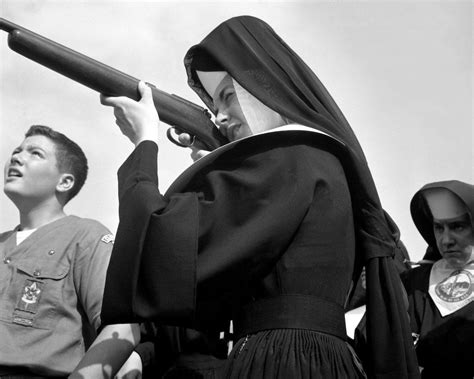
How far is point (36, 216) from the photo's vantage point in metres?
4.59

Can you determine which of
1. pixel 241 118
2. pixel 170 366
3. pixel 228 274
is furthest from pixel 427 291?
pixel 228 274

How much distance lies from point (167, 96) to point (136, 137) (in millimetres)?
894

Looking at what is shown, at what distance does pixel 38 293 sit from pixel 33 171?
3.30ft

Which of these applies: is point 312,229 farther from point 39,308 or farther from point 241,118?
point 39,308

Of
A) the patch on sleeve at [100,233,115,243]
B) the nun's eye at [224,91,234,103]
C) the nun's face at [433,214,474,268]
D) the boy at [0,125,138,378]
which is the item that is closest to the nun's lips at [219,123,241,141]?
the nun's eye at [224,91,234,103]

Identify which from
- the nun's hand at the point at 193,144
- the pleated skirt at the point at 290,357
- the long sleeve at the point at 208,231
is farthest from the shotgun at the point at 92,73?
the pleated skirt at the point at 290,357

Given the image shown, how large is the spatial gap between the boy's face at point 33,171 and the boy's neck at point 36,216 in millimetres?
59

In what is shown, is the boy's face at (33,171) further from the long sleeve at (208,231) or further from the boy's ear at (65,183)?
the long sleeve at (208,231)

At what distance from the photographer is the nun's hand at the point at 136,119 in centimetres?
298

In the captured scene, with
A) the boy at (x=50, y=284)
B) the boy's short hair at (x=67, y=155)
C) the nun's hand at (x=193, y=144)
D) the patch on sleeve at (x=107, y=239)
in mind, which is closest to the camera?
the boy at (x=50, y=284)

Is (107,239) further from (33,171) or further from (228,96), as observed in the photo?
(228,96)

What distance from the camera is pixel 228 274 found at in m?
2.57

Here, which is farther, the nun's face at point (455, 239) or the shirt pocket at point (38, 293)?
the nun's face at point (455, 239)

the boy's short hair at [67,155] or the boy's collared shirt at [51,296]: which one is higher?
the boy's short hair at [67,155]
